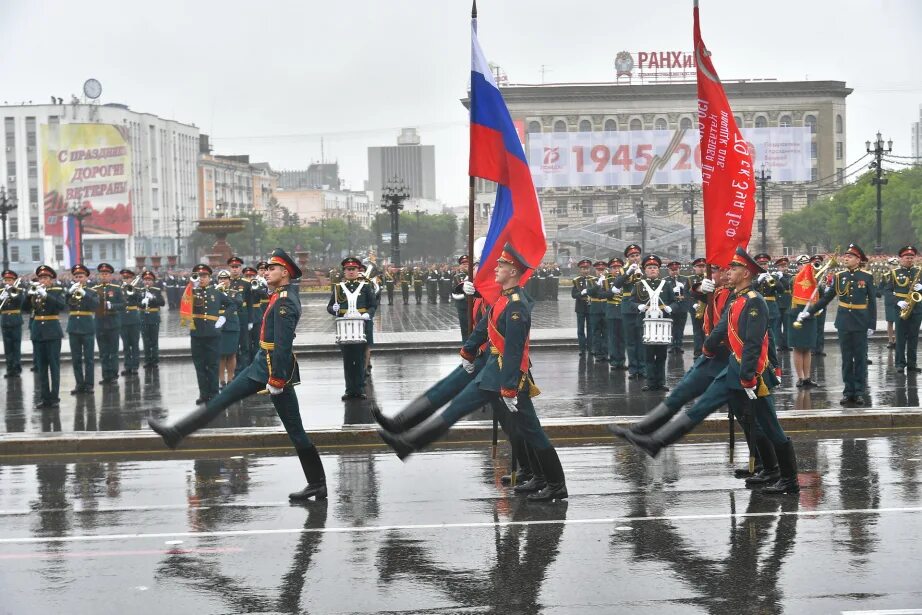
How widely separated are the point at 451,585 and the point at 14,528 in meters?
3.44

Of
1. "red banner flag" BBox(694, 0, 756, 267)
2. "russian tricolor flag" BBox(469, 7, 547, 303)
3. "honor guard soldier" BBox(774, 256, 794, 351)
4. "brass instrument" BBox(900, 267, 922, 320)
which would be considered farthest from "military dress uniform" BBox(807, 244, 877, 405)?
"russian tricolor flag" BBox(469, 7, 547, 303)

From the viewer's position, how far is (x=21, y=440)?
1174 cm

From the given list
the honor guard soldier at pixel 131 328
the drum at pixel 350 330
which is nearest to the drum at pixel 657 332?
the drum at pixel 350 330

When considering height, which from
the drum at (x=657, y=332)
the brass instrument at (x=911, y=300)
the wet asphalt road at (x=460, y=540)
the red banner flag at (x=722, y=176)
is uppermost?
the red banner flag at (x=722, y=176)

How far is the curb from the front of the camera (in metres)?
11.7

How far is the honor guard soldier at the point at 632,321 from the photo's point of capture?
1723cm

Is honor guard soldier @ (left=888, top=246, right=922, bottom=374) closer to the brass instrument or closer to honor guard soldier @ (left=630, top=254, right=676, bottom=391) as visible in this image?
the brass instrument

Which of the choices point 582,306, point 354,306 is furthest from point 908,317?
point 354,306

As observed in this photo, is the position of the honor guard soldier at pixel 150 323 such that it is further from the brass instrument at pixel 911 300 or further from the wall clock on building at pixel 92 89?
the wall clock on building at pixel 92 89

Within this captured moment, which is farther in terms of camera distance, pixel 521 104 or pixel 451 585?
pixel 521 104

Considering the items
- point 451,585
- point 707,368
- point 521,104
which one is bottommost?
point 451,585

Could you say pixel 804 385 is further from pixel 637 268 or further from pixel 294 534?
pixel 294 534

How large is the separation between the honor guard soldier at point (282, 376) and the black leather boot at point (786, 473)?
3388 mm

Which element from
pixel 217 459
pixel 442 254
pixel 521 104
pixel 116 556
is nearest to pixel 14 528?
pixel 116 556
